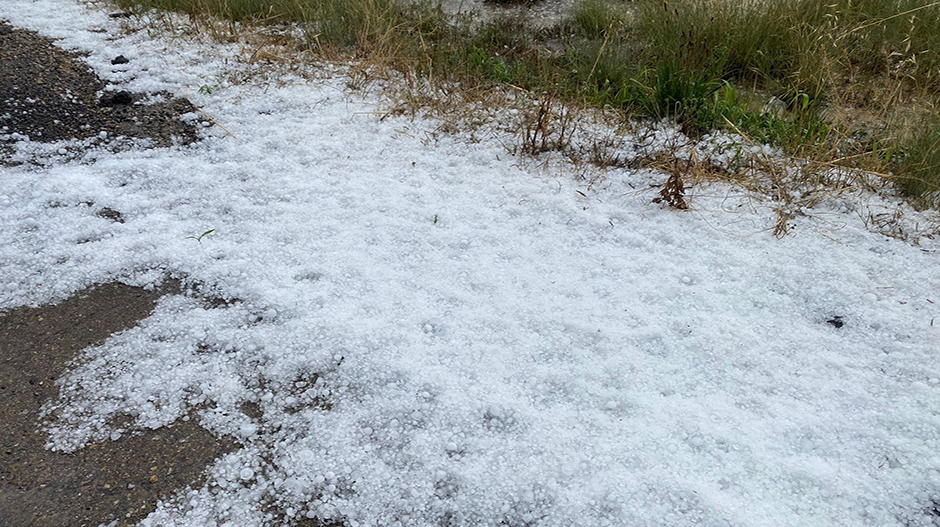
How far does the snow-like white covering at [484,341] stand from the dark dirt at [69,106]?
0.74 ft

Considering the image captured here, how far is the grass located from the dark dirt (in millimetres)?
1150

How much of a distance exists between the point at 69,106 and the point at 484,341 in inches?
120

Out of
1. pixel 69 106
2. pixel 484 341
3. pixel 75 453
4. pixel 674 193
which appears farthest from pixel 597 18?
pixel 75 453

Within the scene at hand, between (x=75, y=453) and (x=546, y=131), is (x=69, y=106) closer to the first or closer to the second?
(x=75, y=453)

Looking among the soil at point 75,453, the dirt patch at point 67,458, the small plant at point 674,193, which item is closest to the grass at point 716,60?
the small plant at point 674,193

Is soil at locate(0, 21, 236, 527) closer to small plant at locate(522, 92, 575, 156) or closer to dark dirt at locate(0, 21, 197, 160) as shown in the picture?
dark dirt at locate(0, 21, 197, 160)

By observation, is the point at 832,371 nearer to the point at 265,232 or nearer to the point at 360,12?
the point at 265,232

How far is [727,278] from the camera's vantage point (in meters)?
2.60

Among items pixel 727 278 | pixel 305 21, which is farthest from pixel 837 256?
pixel 305 21

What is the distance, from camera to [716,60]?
3.91 meters

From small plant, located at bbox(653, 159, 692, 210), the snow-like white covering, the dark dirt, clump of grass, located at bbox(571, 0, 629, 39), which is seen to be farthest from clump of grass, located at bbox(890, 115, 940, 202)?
the dark dirt

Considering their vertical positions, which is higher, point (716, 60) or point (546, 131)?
point (716, 60)

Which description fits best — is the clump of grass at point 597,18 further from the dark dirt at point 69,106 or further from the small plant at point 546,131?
the dark dirt at point 69,106

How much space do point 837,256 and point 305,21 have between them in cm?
403
